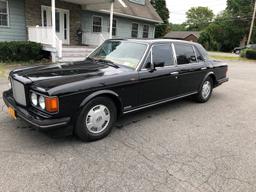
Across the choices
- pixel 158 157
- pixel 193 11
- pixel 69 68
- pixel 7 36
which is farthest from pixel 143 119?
pixel 193 11

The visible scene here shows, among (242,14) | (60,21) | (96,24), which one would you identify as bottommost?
(60,21)

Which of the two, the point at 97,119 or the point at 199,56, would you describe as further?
the point at 199,56

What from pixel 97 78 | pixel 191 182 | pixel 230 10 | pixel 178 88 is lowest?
pixel 191 182

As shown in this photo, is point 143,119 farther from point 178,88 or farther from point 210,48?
point 210,48

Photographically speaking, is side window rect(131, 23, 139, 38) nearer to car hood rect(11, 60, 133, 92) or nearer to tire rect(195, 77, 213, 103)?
tire rect(195, 77, 213, 103)

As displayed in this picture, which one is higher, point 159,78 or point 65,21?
point 65,21

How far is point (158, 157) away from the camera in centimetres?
315

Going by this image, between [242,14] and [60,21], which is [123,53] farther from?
[242,14]

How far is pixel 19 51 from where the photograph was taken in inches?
412

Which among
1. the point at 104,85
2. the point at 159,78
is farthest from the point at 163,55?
the point at 104,85

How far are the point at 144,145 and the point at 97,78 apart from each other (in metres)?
1.31

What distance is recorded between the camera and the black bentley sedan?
302 cm

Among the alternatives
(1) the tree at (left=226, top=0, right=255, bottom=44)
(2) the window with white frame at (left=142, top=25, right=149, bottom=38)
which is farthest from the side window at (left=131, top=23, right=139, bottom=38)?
(1) the tree at (left=226, top=0, right=255, bottom=44)

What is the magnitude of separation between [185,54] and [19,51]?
28.1ft
